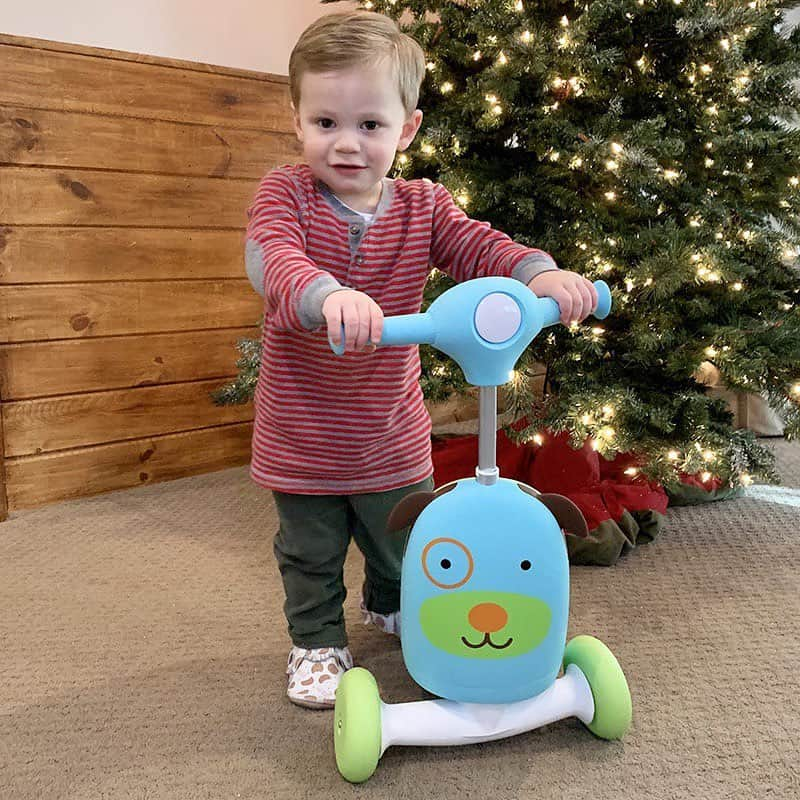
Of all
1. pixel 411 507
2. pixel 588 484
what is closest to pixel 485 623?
pixel 411 507

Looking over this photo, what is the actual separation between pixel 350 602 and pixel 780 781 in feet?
2.04

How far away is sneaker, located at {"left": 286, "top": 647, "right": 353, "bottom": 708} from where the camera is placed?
103 centimetres

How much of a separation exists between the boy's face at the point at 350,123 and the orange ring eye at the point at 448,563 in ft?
1.30

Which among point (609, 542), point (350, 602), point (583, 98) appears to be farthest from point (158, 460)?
point (583, 98)

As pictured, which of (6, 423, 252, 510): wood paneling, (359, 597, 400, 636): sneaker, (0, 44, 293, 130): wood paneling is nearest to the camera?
(359, 597, 400, 636): sneaker

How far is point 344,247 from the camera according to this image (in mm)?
991

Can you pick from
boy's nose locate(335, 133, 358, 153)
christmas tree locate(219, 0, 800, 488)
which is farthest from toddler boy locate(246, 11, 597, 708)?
christmas tree locate(219, 0, 800, 488)

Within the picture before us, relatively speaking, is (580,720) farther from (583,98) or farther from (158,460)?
(158,460)

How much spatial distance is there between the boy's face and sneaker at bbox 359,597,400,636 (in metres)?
0.56

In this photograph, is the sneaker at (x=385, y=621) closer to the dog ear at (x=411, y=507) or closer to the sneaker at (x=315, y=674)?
the sneaker at (x=315, y=674)

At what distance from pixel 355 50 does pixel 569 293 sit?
33cm

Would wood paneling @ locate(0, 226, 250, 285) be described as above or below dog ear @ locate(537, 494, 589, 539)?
above

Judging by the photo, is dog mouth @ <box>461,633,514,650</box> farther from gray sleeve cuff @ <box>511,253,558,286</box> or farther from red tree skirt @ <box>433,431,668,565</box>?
red tree skirt @ <box>433,431,668,565</box>

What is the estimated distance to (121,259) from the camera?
1.79 m
